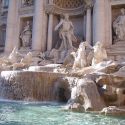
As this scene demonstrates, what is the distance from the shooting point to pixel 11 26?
2520 cm

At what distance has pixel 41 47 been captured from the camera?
23.2 metres

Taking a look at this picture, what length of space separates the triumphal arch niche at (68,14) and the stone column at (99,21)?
1.38 meters

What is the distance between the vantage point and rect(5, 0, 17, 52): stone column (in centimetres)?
2484

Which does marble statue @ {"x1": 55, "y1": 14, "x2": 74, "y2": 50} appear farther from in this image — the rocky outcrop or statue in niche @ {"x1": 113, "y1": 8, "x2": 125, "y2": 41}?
the rocky outcrop

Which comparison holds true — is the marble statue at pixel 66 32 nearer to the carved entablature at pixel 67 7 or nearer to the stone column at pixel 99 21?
the carved entablature at pixel 67 7

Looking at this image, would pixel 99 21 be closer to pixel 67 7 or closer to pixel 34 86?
pixel 67 7

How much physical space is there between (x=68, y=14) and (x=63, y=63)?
260 inches

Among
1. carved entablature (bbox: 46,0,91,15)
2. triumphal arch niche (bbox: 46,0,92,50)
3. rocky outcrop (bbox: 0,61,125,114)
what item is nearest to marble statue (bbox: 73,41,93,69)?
rocky outcrop (bbox: 0,61,125,114)

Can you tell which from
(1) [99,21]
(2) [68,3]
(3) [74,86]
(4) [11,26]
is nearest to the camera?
(3) [74,86]

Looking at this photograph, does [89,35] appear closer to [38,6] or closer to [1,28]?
[38,6]

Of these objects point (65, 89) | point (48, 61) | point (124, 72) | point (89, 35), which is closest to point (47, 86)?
point (65, 89)

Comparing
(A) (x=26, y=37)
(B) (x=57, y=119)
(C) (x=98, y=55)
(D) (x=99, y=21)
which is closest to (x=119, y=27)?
(D) (x=99, y=21)

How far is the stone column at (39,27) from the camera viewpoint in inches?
904

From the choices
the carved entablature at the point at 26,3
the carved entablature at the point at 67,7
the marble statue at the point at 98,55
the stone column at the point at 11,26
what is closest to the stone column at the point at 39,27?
the carved entablature at the point at 67,7
